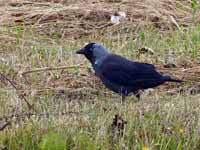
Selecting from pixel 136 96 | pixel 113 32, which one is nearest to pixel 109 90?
pixel 136 96

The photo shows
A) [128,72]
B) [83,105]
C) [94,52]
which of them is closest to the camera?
[83,105]

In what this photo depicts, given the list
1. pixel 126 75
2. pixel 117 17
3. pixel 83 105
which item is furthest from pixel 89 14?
pixel 83 105

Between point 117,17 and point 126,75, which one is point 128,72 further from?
point 117,17

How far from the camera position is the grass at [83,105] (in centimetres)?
550

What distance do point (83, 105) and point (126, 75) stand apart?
753 millimetres

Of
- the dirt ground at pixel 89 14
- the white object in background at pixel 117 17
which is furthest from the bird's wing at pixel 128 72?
the white object in background at pixel 117 17

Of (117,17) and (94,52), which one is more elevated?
(94,52)

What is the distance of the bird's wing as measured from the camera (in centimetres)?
686

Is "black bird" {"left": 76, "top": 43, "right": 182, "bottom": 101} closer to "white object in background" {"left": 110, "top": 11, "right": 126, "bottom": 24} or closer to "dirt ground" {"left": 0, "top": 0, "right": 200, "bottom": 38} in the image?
"dirt ground" {"left": 0, "top": 0, "right": 200, "bottom": 38}

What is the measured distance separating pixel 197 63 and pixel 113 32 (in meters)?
1.77

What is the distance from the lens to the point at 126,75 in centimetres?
694

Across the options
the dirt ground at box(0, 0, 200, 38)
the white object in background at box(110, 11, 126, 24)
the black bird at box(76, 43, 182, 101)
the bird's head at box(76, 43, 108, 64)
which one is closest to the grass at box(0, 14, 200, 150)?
the black bird at box(76, 43, 182, 101)

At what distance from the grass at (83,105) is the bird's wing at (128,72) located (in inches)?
5.5

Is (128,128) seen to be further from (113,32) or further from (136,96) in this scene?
(113,32)
